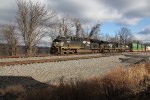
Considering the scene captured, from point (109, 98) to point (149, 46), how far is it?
92949mm

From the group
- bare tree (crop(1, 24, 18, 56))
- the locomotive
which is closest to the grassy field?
the locomotive

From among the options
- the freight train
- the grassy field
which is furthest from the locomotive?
the grassy field

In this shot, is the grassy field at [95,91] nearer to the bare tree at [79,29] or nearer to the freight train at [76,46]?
the freight train at [76,46]

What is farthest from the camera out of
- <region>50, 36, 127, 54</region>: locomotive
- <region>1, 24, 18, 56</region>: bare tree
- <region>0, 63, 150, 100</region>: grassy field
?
<region>1, 24, 18, 56</region>: bare tree

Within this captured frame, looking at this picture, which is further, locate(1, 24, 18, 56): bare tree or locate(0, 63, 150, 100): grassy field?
locate(1, 24, 18, 56): bare tree

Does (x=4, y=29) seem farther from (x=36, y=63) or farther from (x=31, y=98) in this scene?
(x=31, y=98)

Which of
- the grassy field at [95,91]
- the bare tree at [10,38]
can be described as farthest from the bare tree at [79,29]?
the grassy field at [95,91]

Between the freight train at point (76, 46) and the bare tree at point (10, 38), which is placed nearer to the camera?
the freight train at point (76, 46)

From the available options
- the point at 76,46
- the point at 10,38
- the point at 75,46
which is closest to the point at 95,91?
the point at 75,46

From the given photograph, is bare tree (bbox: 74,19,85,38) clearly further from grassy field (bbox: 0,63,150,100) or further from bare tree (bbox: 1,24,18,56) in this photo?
grassy field (bbox: 0,63,150,100)

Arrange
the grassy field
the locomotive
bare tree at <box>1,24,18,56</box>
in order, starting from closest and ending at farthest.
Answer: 1. the grassy field
2. the locomotive
3. bare tree at <box>1,24,18,56</box>

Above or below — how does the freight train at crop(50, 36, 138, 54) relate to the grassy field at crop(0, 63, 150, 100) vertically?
above

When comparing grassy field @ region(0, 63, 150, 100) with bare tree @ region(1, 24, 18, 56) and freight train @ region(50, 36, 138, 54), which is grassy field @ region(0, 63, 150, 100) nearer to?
freight train @ region(50, 36, 138, 54)

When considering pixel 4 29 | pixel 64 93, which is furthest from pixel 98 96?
pixel 4 29
